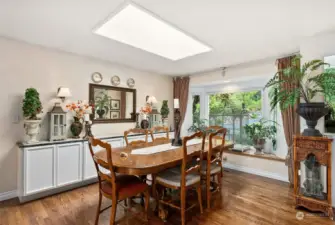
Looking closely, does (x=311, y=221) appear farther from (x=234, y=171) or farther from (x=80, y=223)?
(x=80, y=223)

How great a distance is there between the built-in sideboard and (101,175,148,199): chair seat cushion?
116 cm

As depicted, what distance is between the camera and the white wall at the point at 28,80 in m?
2.59

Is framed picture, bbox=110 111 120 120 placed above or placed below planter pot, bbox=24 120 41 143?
above

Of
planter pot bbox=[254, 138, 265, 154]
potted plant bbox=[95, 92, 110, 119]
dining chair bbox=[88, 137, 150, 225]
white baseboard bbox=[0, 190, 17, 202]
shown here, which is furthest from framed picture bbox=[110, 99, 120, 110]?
planter pot bbox=[254, 138, 265, 154]

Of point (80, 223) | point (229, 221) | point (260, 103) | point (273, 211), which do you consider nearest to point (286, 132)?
point (260, 103)

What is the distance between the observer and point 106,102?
3.67 meters

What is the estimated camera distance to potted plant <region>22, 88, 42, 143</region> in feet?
8.34

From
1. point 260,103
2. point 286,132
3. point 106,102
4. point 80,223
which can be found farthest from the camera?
point 260,103

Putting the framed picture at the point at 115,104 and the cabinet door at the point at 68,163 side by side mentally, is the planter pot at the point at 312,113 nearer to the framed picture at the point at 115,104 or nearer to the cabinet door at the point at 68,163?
the framed picture at the point at 115,104

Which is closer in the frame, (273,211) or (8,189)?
(273,211)

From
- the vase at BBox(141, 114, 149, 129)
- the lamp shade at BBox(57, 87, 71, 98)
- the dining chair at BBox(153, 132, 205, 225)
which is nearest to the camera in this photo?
the dining chair at BBox(153, 132, 205, 225)

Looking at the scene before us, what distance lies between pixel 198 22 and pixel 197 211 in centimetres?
233

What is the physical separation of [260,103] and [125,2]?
353 centimetres

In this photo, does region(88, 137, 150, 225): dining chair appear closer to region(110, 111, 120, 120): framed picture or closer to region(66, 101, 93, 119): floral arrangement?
region(66, 101, 93, 119): floral arrangement
